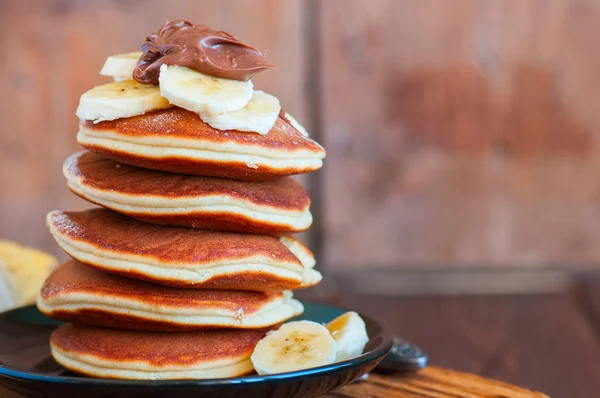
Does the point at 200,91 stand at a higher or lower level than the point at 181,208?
higher

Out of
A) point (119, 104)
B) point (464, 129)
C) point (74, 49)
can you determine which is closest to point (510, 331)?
point (464, 129)

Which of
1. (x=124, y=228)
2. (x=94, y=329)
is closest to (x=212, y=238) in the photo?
(x=124, y=228)

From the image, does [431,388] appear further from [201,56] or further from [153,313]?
[201,56]

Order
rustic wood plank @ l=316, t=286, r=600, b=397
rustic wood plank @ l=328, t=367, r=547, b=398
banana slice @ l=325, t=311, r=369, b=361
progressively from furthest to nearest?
rustic wood plank @ l=316, t=286, r=600, b=397, rustic wood plank @ l=328, t=367, r=547, b=398, banana slice @ l=325, t=311, r=369, b=361

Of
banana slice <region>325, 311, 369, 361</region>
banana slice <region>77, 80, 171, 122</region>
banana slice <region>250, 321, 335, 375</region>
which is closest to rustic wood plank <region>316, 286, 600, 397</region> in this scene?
banana slice <region>325, 311, 369, 361</region>

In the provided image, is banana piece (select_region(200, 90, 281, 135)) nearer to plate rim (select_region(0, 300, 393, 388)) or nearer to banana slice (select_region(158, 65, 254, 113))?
banana slice (select_region(158, 65, 254, 113))

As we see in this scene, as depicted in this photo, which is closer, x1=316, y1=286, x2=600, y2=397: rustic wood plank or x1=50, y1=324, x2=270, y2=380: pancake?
x1=50, y1=324, x2=270, y2=380: pancake
